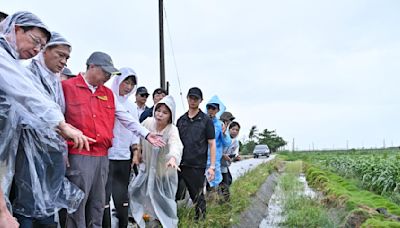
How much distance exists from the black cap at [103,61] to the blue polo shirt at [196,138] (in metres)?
1.53

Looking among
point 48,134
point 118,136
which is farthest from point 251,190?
point 48,134

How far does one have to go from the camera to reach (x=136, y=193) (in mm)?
4031

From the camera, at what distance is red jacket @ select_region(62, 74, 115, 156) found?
2762 mm

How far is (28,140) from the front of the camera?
2121 mm

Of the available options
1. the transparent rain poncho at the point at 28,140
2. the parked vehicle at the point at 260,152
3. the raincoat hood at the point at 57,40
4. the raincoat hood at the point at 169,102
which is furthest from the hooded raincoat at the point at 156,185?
the parked vehicle at the point at 260,152

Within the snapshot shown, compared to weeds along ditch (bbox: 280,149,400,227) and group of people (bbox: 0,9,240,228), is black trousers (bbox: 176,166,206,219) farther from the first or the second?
weeds along ditch (bbox: 280,149,400,227)

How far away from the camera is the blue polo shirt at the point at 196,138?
4.31 m

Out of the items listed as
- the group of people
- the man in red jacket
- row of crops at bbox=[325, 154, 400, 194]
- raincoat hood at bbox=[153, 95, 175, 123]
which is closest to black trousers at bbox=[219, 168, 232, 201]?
the group of people

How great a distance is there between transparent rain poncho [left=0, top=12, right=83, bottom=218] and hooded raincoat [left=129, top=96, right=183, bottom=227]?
150 centimetres

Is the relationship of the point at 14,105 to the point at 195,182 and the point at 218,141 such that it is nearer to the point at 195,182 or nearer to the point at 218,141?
the point at 195,182

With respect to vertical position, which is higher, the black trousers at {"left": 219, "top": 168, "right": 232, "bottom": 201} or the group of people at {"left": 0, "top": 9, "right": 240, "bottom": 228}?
the group of people at {"left": 0, "top": 9, "right": 240, "bottom": 228}

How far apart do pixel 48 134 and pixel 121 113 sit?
0.94 metres

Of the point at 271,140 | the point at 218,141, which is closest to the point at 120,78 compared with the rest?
the point at 218,141

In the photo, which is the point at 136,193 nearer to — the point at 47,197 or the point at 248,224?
the point at 47,197
